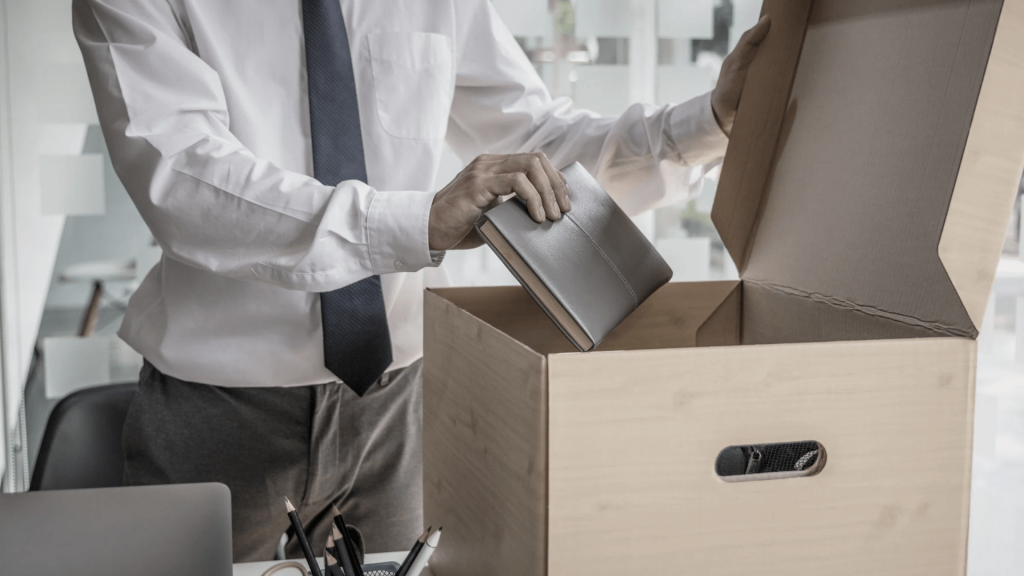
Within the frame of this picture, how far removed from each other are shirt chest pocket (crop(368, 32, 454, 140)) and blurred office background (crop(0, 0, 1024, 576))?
1.32 metres

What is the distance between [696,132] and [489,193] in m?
0.45

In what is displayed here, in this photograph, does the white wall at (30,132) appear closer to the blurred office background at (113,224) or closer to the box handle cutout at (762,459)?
the blurred office background at (113,224)

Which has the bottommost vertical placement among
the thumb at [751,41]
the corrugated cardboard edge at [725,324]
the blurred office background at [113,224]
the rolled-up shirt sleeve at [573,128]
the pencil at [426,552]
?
the blurred office background at [113,224]

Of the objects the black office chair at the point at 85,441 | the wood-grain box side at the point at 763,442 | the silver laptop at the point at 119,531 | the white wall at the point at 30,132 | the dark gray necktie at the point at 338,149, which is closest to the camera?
the wood-grain box side at the point at 763,442

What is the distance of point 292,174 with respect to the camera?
0.85 meters

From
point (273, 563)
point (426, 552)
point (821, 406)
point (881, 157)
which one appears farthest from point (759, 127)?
point (273, 563)

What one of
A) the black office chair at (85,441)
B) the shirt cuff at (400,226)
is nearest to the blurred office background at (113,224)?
the black office chair at (85,441)

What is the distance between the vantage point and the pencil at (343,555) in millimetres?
616

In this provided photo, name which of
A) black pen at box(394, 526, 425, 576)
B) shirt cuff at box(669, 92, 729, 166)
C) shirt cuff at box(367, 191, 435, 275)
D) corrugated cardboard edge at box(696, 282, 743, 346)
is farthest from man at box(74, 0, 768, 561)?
black pen at box(394, 526, 425, 576)

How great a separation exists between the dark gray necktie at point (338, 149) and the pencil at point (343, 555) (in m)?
0.45

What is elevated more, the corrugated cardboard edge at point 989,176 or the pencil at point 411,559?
the corrugated cardboard edge at point 989,176

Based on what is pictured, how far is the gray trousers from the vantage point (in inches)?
43.3

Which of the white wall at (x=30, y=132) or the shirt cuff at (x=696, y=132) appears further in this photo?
the white wall at (x=30, y=132)

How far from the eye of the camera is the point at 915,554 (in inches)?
21.7
